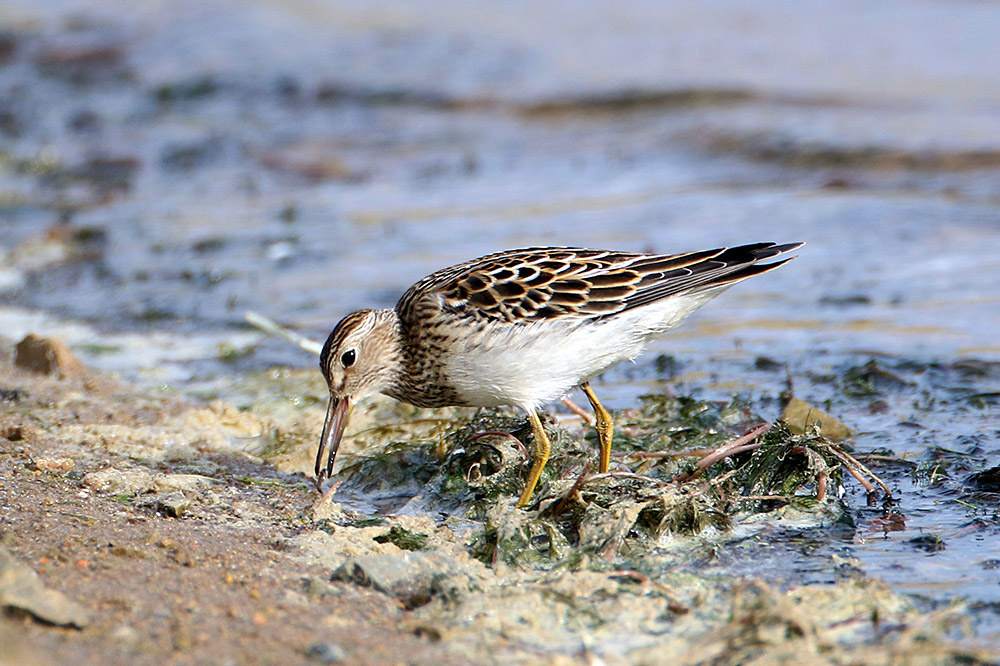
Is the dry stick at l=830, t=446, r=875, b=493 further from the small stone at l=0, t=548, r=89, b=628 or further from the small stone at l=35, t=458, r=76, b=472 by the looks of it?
the small stone at l=35, t=458, r=76, b=472

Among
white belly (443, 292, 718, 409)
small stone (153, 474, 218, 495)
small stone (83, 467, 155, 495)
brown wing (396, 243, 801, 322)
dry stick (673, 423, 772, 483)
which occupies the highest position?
brown wing (396, 243, 801, 322)

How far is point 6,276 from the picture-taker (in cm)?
900

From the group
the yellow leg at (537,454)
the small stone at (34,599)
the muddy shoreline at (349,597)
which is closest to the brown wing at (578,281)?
the yellow leg at (537,454)

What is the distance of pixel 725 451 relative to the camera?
4637mm

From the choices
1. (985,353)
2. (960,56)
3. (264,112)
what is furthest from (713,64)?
(985,353)

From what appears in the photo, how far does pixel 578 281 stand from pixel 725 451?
1.02 meters

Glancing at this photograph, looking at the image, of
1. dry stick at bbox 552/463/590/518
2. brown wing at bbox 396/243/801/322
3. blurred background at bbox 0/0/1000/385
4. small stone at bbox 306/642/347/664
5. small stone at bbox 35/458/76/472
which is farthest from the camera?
blurred background at bbox 0/0/1000/385

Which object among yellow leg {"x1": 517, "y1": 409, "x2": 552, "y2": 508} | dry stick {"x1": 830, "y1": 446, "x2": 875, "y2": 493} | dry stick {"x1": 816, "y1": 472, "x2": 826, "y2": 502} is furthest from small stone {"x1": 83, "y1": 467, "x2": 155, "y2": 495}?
dry stick {"x1": 830, "y1": 446, "x2": 875, "y2": 493}

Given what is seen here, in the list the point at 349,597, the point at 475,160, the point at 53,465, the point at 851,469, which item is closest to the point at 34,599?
the point at 349,597

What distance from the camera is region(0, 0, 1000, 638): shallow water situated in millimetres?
6613

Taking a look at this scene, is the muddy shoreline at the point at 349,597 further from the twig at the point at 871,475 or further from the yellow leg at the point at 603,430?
the yellow leg at the point at 603,430

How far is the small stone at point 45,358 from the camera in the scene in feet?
21.2

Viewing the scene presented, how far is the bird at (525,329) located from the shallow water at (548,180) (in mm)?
1174

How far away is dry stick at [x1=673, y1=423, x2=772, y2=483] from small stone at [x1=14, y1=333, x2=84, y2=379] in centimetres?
373
